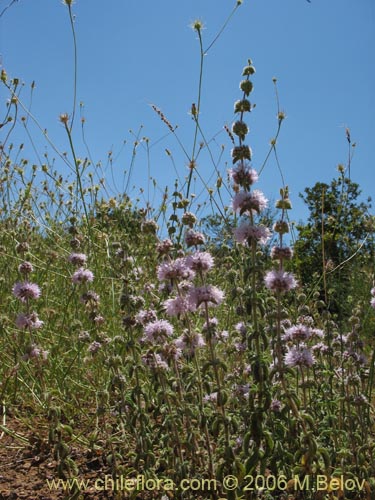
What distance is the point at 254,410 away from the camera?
2.00m

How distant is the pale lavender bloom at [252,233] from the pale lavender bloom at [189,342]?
550mm

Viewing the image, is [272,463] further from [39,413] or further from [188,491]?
[39,413]

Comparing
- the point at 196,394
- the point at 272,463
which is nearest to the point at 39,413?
the point at 196,394

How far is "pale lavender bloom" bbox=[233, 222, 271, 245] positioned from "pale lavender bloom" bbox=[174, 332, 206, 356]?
1.80 ft

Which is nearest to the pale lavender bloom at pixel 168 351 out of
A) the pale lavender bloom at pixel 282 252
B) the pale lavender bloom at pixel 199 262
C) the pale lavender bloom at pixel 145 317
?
the pale lavender bloom at pixel 145 317

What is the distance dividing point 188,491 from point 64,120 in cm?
267

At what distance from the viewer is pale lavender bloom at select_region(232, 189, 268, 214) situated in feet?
6.74

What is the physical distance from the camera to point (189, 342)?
93.4 inches

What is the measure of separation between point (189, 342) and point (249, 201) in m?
0.78

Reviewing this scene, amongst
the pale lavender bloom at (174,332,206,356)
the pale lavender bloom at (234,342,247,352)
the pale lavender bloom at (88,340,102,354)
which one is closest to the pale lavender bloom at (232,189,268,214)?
the pale lavender bloom at (174,332,206,356)

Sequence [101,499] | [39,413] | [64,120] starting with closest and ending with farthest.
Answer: [101,499] → [39,413] → [64,120]

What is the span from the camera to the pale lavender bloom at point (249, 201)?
80.9 inches

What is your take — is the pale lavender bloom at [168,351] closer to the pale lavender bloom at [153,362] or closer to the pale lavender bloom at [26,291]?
the pale lavender bloom at [153,362]

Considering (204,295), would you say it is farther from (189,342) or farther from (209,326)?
(189,342)
